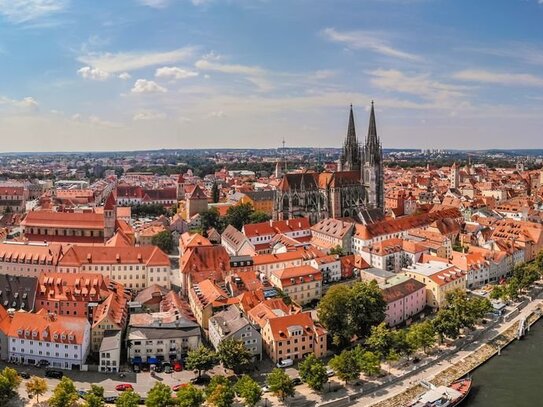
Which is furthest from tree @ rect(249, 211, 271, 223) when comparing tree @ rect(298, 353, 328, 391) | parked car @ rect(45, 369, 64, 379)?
tree @ rect(298, 353, 328, 391)

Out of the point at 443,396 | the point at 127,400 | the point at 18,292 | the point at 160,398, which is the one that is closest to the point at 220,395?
the point at 160,398

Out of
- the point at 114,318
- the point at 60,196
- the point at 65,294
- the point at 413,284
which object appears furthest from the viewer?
the point at 60,196

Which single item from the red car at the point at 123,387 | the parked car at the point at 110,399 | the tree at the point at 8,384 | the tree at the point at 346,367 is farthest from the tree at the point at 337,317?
the tree at the point at 8,384

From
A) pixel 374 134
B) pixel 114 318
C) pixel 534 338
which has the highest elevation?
pixel 374 134

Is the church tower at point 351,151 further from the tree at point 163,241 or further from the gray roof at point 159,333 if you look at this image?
the gray roof at point 159,333

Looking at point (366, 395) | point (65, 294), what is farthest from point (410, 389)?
point (65, 294)

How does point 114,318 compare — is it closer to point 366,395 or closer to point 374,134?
point 366,395

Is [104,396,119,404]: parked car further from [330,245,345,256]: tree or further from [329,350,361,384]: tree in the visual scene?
[330,245,345,256]: tree
